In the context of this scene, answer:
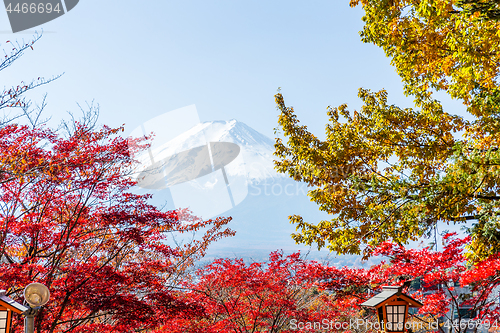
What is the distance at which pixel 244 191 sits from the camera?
122500 mm

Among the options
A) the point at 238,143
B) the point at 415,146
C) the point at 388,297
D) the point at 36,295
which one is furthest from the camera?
the point at 238,143

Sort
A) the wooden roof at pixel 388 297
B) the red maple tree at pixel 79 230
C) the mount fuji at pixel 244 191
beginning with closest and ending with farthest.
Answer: the wooden roof at pixel 388 297, the red maple tree at pixel 79 230, the mount fuji at pixel 244 191

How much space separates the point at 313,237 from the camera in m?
5.77

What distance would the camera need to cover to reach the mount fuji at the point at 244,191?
105312 mm

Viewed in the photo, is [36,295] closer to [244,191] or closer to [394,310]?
[394,310]

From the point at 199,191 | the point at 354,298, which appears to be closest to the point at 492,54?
the point at 354,298

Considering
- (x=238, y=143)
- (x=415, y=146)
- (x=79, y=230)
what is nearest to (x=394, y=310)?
(x=415, y=146)

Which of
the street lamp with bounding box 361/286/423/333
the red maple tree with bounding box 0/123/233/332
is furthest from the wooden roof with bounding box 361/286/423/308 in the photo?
the red maple tree with bounding box 0/123/233/332

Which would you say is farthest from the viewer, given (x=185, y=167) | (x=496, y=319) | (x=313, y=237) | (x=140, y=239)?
(x=185, y=167)

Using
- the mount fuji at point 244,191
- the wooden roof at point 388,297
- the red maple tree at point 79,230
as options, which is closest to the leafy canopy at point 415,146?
the wooden roof at point 388,297

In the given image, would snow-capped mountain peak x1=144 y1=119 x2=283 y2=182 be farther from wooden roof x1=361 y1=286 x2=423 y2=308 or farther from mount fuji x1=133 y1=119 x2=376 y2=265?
wooden roof x1=361 y1=286 x2=423 y2=308

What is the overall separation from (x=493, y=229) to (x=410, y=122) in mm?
2235

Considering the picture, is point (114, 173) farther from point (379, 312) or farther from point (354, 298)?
point (354, 298)

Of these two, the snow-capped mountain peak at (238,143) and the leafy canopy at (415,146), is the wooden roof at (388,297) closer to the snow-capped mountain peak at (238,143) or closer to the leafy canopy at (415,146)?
the leafy canopy at (415,146)
